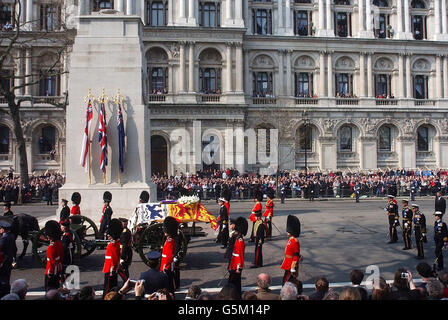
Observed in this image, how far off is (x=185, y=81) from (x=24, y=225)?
28.4 metres

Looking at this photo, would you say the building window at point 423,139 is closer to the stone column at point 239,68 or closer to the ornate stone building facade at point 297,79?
the ornate stone building facade at point 297,79

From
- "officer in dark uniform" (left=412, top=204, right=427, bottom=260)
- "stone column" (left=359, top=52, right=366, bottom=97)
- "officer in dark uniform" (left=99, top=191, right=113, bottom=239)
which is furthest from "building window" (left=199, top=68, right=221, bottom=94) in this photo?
"officer in dark uniform" (left=412, top=204, right=427, bottom=260)

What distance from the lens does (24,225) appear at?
34.1ft

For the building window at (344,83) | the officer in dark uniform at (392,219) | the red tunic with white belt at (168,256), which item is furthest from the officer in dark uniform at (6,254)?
the building window at (344,83)

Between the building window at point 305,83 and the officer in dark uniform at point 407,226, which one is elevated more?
the building window at point 305,83

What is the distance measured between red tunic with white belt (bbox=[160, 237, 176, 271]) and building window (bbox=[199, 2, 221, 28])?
34.1 m

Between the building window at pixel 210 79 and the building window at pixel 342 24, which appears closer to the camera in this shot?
the building window at pixel 210 79

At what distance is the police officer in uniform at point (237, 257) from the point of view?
7756 millimetres

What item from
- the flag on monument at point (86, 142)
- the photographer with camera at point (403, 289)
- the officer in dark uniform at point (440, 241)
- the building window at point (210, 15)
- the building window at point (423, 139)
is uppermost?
the building window at point (210, 15)

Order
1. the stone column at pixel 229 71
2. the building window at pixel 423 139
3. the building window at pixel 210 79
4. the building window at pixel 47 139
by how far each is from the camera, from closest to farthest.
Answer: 1. the stone column at pixel 229 71
2. the building window at pixel 47 139
3. the building window at pixel 210 79
4. the building window at pixel 423 139

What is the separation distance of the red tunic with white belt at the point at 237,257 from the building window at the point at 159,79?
31261 millimetres

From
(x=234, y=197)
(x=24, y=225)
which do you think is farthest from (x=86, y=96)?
(x=234, y=197)

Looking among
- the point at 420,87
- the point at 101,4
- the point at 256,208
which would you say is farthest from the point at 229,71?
the point at 256,208

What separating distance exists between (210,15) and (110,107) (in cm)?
2644
